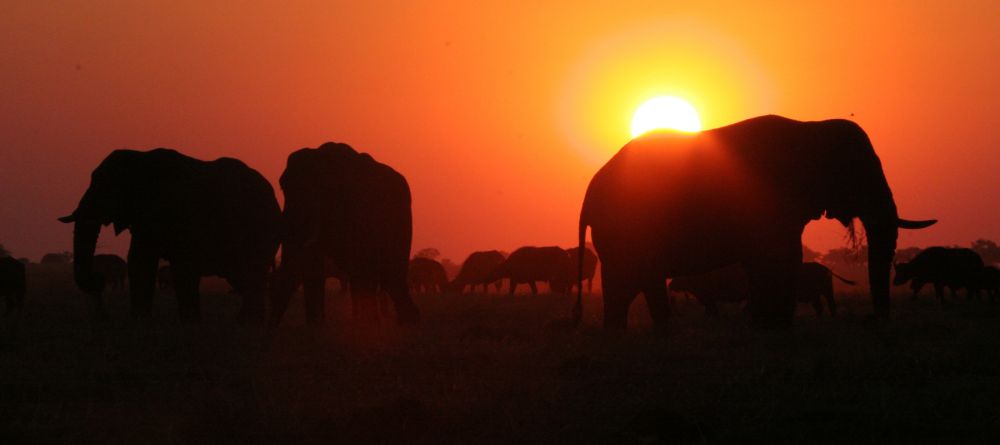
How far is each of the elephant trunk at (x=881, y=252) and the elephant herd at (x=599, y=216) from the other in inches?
0.7

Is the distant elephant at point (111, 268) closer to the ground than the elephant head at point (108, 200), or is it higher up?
closer to the ground

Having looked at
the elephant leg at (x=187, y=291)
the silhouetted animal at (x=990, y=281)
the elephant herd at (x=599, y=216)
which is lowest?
the silhouetted animal at (x=990, y=281)

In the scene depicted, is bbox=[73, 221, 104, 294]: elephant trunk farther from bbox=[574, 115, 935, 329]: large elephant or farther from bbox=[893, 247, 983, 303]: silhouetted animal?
bbox=[893, 247, 983, 303]: silhouetted animal

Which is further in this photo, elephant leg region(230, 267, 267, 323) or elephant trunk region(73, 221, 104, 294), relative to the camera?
elephant leg region(230, 267, 267, 323)

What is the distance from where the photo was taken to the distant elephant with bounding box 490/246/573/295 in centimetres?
3612

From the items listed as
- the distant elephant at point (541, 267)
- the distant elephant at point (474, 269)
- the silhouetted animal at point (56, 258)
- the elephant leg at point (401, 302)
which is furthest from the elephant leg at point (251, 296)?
the silhouetted animal at point (56, 258)

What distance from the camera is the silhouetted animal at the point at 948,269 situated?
85.7 ft

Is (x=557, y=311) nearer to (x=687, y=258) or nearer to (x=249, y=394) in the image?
(x=687, y=258)

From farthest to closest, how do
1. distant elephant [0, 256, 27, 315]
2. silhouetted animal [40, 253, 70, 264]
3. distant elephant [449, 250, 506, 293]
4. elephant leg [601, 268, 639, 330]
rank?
silhouetted animal [40, 253, 70, 264] → distant elephant [449, 250, 506, 293] → distant elephant [0, 256, 27, 315] → elephant leg [601, 268, 639, 330]

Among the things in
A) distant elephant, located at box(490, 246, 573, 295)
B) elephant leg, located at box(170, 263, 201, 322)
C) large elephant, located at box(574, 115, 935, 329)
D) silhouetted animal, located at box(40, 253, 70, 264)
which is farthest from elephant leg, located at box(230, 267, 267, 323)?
silhouetted animal, located at box(40, 253, 70, 264)

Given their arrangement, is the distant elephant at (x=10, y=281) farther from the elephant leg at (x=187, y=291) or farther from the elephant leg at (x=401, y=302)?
the elephant leg at (x=401, y=302)

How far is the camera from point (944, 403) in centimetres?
782

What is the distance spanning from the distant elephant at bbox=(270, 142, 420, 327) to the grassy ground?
5.03 feet

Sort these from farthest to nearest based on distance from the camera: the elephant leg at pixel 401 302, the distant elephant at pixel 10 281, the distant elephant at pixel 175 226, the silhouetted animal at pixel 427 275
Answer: the silhouetted animal at pixel 427 275, the distant elephant at pixel 10 281, the elephant leg at pixel 401 302, the distant elephant at pixel 175 226
